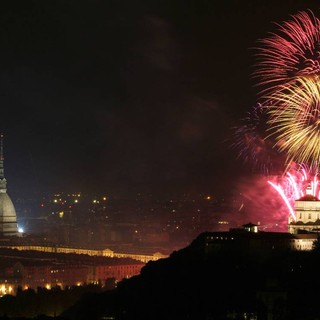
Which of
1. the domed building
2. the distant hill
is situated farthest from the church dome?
the domed building

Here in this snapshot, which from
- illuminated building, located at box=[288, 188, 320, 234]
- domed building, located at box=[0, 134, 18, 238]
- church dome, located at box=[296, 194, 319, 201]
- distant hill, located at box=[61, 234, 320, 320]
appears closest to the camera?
distant hill, located at box=[61, 234, 320, 320]

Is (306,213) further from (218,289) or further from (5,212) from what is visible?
(5,212)

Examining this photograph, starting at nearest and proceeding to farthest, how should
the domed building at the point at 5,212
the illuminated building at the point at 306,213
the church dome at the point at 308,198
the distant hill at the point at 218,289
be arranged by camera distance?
the distant hill at the point at 218,289
the illuminated building at the point at 306,213
the church dome at the point at 308,198
the domed building at the point at 5,212

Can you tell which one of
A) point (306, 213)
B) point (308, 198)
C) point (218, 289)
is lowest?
point (218, 289)

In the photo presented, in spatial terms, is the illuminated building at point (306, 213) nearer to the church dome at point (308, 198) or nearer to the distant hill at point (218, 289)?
the church dome at point (308, 198)

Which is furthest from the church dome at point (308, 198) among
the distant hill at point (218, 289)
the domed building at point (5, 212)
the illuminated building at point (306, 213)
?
the domed building at point (5, 212)

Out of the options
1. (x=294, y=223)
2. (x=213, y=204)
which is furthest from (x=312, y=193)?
(x=213, y=204)

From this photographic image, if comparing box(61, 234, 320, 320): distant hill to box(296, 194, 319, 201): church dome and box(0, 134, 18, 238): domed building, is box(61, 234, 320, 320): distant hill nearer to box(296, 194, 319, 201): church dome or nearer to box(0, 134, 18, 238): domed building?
box(296, 194, 319, 201): church dome

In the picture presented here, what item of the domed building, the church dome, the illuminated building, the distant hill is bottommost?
the distant hill

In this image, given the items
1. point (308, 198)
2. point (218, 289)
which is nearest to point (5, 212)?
point (308, 198)

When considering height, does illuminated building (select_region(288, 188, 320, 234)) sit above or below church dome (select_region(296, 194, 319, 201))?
below

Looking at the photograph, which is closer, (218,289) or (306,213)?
(218,289)

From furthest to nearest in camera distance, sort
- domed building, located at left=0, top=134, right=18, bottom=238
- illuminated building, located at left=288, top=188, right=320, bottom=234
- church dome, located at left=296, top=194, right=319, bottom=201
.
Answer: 1. domed building, located at left=0, top=134, right=18, bottom=238
2. church dome, located at left=296, top=194, right=319, bottom=201
3. illuminated building, located at left=288, top=188, right=320, bottom=234

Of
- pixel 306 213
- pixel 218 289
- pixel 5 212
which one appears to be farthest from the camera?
pixel 5 212
